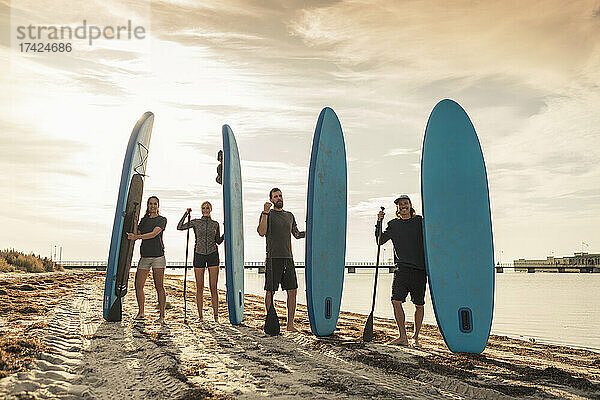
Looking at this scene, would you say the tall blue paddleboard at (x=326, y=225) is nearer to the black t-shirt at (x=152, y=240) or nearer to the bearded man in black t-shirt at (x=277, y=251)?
the bearded man in black t-shirt at (x=277, y=251)

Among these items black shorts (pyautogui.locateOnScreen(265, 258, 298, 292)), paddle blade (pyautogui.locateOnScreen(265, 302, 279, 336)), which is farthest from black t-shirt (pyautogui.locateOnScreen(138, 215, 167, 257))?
A: paddle blade (pyautogui.locateOnScreen(265, 302, 279, 336))

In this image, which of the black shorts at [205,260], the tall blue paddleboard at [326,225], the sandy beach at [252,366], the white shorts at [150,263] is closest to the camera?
the sandy beach at [252,366]

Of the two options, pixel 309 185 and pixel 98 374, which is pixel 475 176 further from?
pixel 98 374

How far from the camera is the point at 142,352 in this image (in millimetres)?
4395

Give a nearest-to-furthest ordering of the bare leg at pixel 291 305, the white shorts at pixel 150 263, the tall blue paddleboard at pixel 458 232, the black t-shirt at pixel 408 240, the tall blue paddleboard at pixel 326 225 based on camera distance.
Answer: the tall blue paddleboard at pixel 458 232 < the black t-shirt at pixel 408 240 < the tall blue paddleboard at pixel 326 225 < the bare leg at pixel 291 305 < the white shorts at pixel 150 263

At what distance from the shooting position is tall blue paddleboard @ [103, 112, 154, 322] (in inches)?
255

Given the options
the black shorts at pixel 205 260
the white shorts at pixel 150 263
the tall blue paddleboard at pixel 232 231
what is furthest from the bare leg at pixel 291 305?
the white shorts at pixel 150 263

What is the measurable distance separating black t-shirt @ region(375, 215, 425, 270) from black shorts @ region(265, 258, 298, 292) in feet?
4.09

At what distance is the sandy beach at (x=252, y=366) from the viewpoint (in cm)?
327

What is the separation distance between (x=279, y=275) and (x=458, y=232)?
2026 mm

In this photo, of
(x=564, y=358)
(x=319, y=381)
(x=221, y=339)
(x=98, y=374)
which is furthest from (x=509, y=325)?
(x=98, y=374)

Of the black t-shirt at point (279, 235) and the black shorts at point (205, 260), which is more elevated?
the black t-shirt at point (279, 235)

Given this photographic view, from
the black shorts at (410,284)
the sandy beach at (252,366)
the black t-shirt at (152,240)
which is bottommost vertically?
the sandy beach at (252,366)

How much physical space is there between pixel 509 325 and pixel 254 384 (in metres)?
9.17
